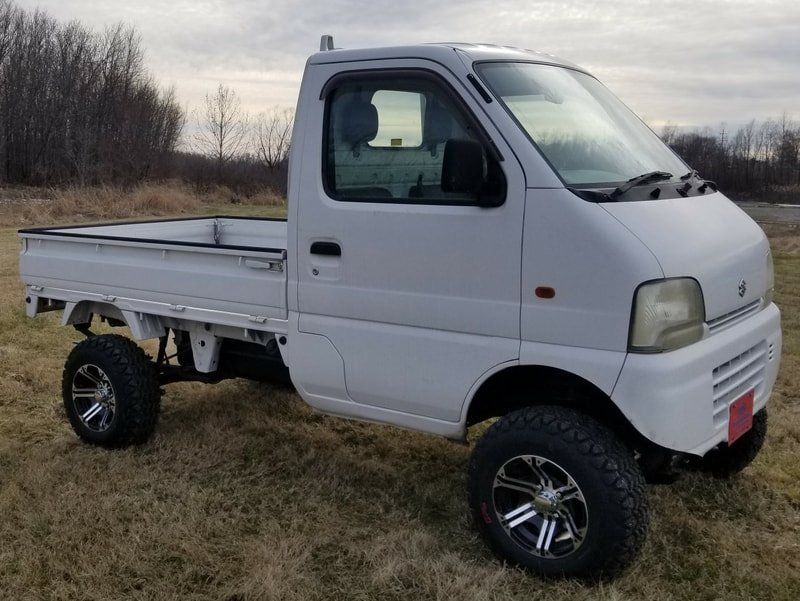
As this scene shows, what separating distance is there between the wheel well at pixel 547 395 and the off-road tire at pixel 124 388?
2.26 m

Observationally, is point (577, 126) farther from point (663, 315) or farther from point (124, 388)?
point (124, 388)

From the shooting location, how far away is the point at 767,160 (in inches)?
2173

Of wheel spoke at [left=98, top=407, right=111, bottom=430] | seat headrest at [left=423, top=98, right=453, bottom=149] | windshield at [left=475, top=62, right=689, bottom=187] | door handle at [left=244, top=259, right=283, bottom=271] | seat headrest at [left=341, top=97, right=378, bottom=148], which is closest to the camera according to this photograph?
windshield at [left=475, top=62, right=689, bottom=187]

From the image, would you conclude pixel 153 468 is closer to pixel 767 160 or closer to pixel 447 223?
pixel 447 223

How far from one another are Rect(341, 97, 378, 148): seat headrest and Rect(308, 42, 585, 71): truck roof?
22 centimetres

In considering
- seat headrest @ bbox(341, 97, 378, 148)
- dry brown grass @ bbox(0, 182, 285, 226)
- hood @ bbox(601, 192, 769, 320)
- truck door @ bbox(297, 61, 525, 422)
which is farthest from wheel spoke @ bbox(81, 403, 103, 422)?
dry brown grass @ bbox(0, 182, 285, 226)

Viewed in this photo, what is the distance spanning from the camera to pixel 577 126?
355cm

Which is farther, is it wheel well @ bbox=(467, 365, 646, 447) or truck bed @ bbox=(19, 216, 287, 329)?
truck bed @ bbox=(19, 216, 287, 329)

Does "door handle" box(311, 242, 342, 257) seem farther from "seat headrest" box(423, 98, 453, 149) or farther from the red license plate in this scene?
the red license plate

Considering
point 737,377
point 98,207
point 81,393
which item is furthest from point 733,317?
point 98,207

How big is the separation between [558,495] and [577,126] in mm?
1706

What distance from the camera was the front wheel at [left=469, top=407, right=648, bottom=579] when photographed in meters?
3.11

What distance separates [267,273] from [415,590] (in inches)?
70.4

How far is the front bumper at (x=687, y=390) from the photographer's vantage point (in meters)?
2.93
